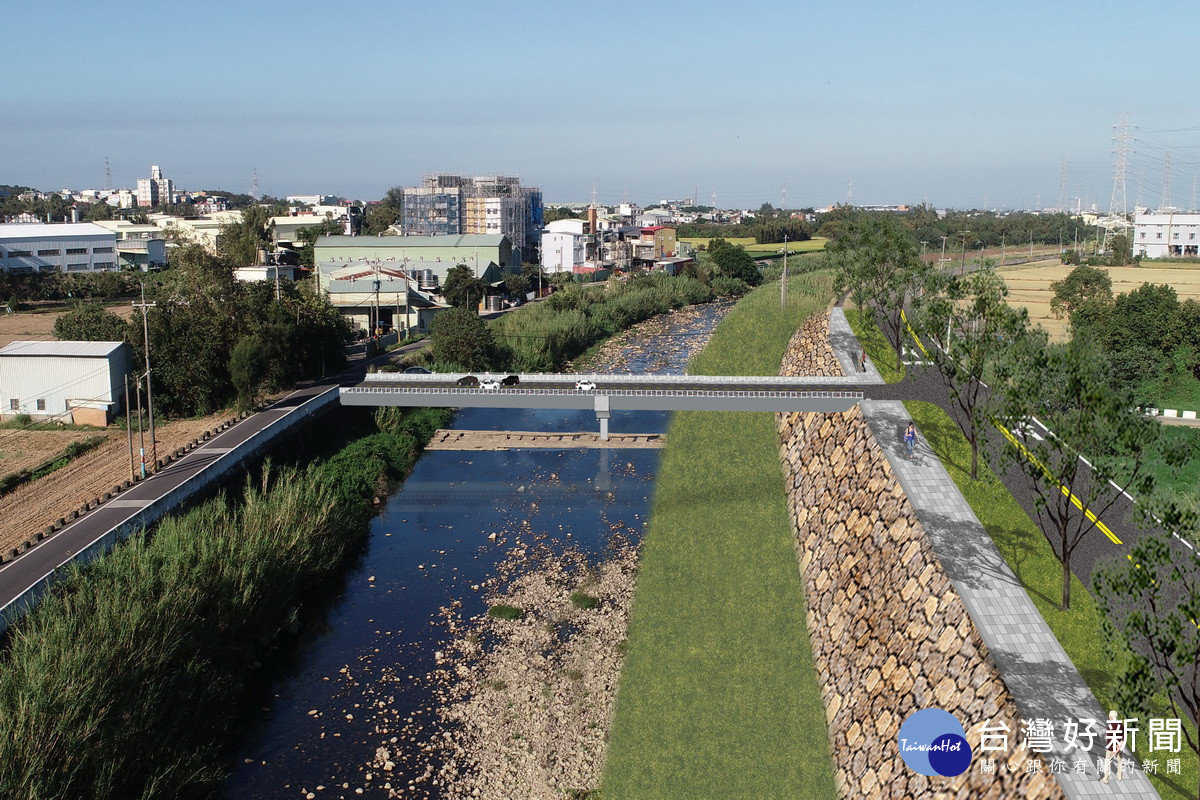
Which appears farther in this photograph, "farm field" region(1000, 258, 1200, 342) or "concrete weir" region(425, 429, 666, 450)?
"farm field" region(1000, 258, 1200, 342)

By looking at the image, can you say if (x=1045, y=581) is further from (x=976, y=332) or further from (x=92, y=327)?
(x=92, y=327)

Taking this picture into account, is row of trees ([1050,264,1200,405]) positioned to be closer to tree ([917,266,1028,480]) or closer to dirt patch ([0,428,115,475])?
tree ([917,266,1028,480])

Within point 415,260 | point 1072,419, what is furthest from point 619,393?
point 415,260

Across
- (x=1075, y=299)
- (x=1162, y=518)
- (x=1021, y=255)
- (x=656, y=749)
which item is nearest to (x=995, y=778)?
(x=1162, y=518)

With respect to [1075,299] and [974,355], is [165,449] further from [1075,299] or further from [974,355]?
[1075,299]

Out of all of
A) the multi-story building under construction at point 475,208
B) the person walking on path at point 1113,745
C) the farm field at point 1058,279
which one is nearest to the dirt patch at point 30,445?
the person walking on path at point 1113,745

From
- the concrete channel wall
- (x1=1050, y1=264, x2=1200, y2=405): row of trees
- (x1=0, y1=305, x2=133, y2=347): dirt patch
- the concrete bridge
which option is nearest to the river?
the concrete bridge
